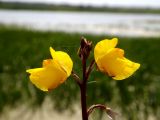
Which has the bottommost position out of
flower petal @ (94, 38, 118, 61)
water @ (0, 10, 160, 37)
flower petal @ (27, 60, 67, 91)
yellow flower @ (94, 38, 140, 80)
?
water @ (0, 10, 160, 37)

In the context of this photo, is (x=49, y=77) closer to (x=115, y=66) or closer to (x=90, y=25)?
→ (x=115, y=66)

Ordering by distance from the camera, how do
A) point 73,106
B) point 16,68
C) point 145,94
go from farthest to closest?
point 16,68
point 73,106
point 145,94

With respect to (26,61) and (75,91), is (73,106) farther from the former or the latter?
(26,61)

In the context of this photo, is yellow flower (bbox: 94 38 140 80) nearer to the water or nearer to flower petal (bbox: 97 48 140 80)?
flower petal (bbox: 97 48 140 80)

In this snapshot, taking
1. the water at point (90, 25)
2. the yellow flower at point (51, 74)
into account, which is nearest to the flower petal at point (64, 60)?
the yellow flower at point (51, 74)

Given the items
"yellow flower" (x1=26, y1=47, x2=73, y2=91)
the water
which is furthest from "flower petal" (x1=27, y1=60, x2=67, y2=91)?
the water

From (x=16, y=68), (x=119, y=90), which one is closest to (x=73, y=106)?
(x=119, y=90)

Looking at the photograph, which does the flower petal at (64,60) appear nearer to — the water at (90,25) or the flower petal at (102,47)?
the flower petal at (102,47)
